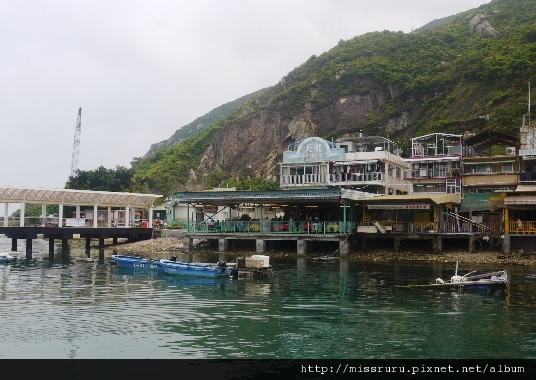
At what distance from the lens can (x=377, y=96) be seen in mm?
109250

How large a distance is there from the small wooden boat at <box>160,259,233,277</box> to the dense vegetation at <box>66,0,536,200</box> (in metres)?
51.1

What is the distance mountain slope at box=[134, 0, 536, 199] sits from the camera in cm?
8706

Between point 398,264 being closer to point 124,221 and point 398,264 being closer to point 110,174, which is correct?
point 124,221

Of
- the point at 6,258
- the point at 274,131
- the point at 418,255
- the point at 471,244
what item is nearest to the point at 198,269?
the point at 418,255

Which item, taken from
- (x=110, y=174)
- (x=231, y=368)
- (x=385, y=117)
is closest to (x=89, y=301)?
(x=231, y=368)

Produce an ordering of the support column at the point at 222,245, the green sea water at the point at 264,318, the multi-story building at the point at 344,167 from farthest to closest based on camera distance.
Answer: the multi-story building at the point at 344,167 < the support column at the point at 222,245 < the green sea water at the point at 264,318

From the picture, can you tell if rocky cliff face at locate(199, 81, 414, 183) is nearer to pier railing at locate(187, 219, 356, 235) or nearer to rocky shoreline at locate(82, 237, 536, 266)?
rocky shoreline at locate(82, 237, 536, 266)

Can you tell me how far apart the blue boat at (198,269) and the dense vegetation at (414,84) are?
51.1 meters

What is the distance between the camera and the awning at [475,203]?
4622 cm

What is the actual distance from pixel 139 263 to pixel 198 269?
7708 millimetres

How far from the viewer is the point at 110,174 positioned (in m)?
89.4

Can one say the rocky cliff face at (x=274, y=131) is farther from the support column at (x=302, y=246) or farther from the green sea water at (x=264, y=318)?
the green sea water at (x=264, y=318)

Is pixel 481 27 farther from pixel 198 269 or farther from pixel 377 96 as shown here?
pixel 198 269

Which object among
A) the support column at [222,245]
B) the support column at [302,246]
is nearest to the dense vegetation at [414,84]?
the support column at [222,245]
